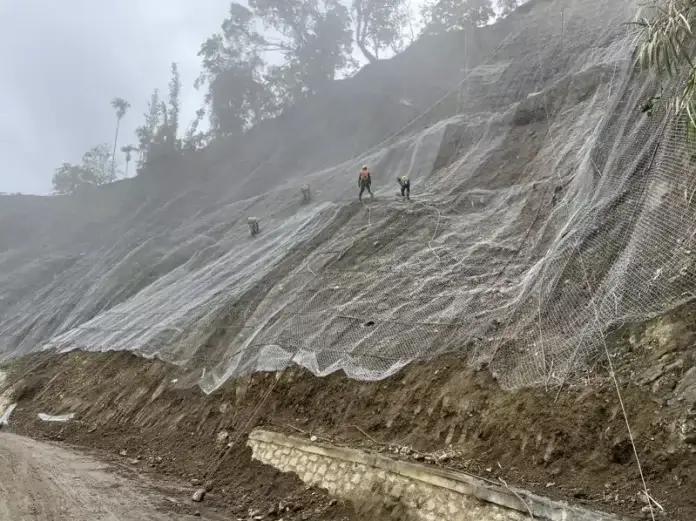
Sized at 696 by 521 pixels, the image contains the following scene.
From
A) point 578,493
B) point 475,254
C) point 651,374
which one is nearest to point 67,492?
point 578,493

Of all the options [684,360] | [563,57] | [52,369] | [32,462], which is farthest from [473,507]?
[563,57]

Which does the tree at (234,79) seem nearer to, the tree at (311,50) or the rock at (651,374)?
the tree at (311,50)

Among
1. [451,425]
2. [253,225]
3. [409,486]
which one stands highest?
[253,225]

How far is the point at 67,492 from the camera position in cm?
682

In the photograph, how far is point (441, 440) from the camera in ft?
18.4

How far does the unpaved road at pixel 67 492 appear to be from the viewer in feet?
20.2

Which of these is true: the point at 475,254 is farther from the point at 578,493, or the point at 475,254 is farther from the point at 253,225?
the point at 253,225

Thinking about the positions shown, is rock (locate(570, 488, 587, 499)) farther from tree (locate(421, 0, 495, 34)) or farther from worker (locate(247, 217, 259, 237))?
tree (locate(421, 0, 495, 34))

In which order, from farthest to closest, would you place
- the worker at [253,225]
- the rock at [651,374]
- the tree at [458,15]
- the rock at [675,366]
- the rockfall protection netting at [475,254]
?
the tree at [458,15] < the worker at [253,225] < the rockfall protection netting at [475,254] < the rock at [651,374] < the rock at [675,366]

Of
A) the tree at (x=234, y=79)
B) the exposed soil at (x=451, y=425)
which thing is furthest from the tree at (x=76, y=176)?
the exposed soil at (x=451, y=425)

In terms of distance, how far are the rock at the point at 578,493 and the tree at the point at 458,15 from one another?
25360 millimetres

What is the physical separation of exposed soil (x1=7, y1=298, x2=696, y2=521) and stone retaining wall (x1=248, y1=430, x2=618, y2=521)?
18 cm

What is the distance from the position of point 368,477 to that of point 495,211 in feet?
19.2

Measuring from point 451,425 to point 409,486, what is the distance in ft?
2.78
